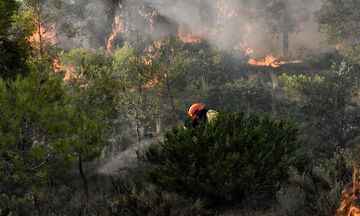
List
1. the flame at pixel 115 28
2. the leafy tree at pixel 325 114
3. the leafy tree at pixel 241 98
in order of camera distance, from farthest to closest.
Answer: the flame at pixel 115 28, the leafy tree at pixel 241 98, the leafy tree at pixel 325 114

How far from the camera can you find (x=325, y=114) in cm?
1777

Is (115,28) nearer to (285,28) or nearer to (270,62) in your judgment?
(270,62)

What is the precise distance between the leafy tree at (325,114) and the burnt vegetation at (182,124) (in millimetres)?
112

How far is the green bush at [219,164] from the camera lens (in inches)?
203

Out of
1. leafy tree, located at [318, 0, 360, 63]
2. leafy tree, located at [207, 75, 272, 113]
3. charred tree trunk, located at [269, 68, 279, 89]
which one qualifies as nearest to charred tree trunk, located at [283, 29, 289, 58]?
charred tree trunk, located at [269, 68, 279, 89]

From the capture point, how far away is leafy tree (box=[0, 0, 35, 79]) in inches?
459

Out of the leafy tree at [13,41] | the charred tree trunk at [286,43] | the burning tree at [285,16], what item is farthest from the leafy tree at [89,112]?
the burning tree at [285,16]

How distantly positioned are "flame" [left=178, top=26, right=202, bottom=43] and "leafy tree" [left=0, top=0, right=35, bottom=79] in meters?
53.0

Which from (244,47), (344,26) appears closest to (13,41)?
(344,26)

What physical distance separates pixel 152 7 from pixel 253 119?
69519 mm

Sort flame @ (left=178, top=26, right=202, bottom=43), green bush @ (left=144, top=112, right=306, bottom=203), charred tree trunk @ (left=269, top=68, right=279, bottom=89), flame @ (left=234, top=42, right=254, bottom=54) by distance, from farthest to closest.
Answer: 1. flame @ (left=178, top=26, right=202, bottom=43)
2. flame @ (left=234, top=42, right=254, bottom=54)
3. charred tree trunk @ (left=269, top=68, right=279, bottom=89)
4. green bush @ (left=144, top=112, right=306, bottom=203)

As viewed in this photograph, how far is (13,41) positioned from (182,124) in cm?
929

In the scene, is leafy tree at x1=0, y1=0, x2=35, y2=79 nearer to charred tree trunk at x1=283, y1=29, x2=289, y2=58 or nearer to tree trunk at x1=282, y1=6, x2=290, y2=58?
charred tree trunk at x1=283, y1=29, x2=289, y2=58

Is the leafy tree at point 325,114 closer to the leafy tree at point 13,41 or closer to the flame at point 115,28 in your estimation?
the leafy tree at point 13,41
